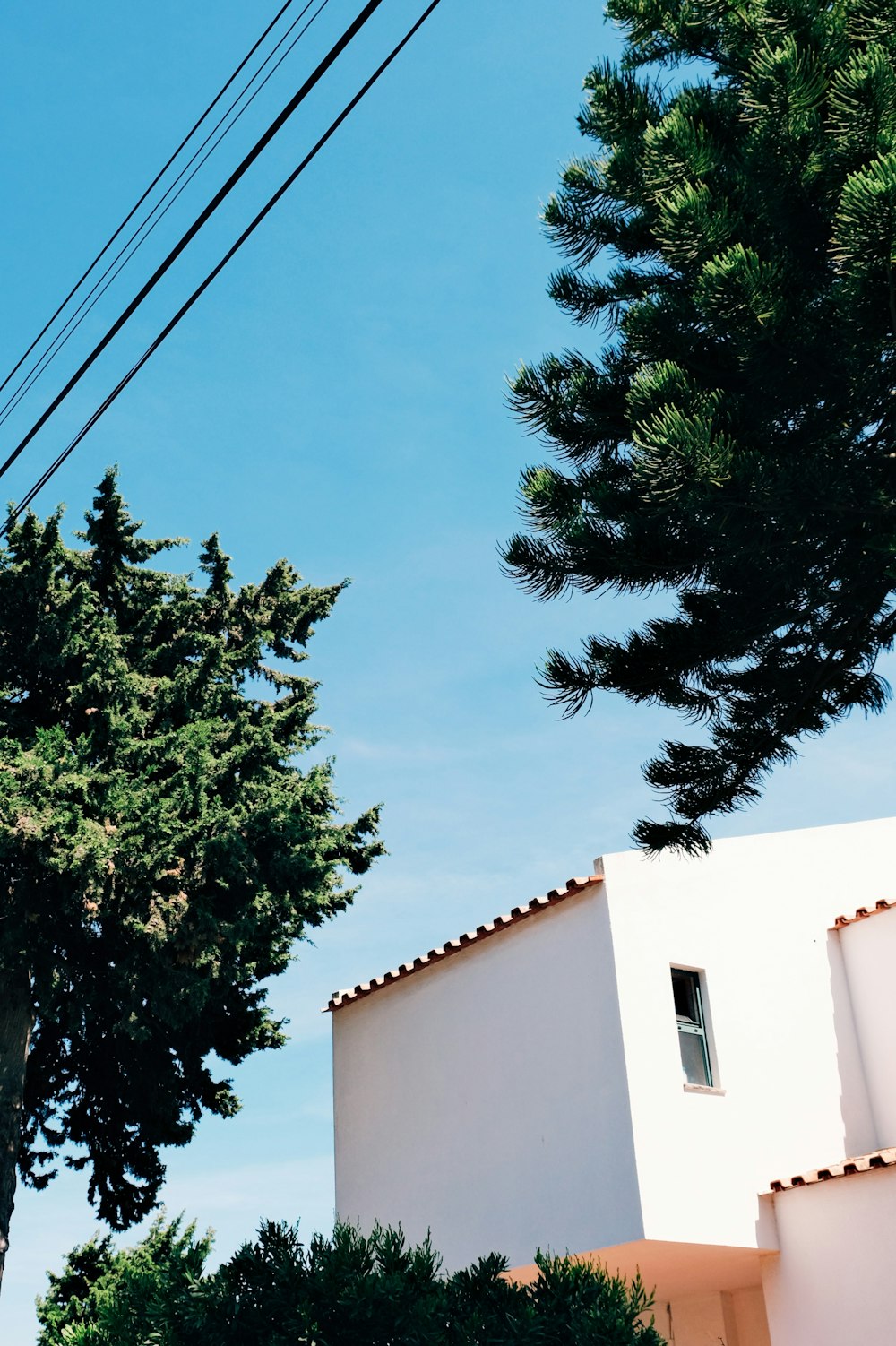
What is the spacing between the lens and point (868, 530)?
686 centimetres

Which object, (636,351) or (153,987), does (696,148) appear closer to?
(636,351)

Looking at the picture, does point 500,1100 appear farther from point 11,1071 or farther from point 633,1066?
point 11,1071

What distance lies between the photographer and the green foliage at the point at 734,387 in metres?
6.42

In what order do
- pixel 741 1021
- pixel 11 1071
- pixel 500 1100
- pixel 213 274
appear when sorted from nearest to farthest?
pixel 213 274, pixel 741 1021, pixel 500 1100, pixel 11 1071

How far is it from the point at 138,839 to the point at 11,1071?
3.02 meters

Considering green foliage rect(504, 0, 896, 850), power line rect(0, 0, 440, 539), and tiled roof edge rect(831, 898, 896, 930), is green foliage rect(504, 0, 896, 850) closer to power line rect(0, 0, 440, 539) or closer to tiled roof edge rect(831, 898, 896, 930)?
power line rect(0, 0, 440, 539)

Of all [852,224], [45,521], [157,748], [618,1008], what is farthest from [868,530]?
[45,521]

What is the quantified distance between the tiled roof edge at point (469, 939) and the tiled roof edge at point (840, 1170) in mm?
3059

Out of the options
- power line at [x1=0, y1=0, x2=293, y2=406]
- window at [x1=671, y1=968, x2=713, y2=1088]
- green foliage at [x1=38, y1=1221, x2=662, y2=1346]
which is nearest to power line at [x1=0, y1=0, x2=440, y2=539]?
power line at [x1=0, y1=0, x2=293, y2=406]

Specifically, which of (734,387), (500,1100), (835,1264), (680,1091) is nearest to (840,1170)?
(835,1264)

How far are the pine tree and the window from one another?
4838 millimetres

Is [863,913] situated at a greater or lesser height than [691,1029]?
greater

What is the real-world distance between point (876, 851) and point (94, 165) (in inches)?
426

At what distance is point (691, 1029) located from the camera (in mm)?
12906
